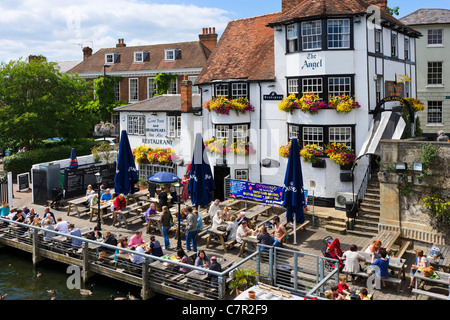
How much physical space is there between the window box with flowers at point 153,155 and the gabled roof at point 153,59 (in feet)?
53.9

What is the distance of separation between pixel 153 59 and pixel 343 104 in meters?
30.5

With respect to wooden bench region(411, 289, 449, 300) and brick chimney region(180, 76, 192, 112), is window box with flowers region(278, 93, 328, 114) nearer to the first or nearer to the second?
brick chimney region(180, 76, 192, 112)

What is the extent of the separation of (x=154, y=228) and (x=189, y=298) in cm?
726

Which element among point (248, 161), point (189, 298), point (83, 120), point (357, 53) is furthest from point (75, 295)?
point (83, 120)

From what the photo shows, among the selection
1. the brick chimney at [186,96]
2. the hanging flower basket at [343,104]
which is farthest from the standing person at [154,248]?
the brick chimney at [186,96]

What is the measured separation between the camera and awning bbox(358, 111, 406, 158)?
2202 centimetres

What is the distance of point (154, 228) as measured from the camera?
823 inches

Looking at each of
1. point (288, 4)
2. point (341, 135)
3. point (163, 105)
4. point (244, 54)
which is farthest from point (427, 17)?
point (163, 105)

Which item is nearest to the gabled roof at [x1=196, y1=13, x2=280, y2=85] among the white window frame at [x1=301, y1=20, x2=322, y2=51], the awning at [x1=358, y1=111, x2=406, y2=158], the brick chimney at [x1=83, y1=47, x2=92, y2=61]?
the white window frame at [x1=301, y1=20, x2=322, y2=51]

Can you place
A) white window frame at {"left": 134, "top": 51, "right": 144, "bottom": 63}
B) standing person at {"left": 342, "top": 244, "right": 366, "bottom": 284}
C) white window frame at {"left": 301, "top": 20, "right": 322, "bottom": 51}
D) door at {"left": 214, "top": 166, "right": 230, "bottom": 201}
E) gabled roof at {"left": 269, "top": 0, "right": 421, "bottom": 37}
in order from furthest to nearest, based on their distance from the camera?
white window frame at {"left": 134, "top": 51, "right": 144, "bottom": 63} → door at {"left": 214, "top": 166, "right": 230, "bottom": 201} → white window frame at {"left": 301, "top": 20, "right": 322, "bottom": 51} → gabled roof at {"left": 269, "top": 0, "right": 421, "bottom": 37} → standing person at {"left": 342, "top": 244, "right": 366, "bottom": 284}

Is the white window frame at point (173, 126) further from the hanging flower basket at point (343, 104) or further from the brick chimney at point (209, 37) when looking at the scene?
the brick chimney at point (209, 37)

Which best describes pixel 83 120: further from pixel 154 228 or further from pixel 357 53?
pixel 357 53

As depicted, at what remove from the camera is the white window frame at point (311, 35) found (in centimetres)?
2336

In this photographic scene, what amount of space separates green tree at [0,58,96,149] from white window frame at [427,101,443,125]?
30930 millimetres
